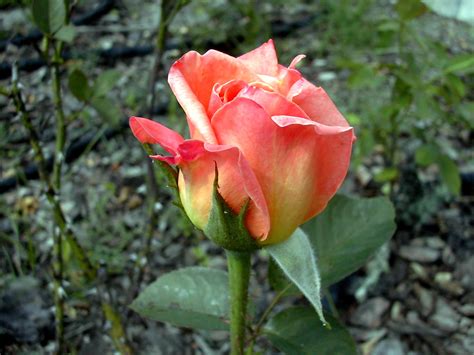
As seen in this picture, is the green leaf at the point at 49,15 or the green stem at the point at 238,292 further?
the green leaf at the point at 49,15

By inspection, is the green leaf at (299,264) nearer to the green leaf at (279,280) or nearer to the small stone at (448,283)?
the green leaf at (279,280)

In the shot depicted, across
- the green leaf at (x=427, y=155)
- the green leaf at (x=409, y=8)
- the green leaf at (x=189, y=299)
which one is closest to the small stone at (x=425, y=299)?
the green leaf at (x=427, y=155)

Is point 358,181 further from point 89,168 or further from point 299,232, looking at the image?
point 299,232

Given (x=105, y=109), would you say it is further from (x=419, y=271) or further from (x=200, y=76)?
(x=419, y=271)

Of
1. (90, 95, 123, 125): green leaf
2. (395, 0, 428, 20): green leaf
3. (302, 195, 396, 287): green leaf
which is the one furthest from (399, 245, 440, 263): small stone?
(90, 95, 123, 125): green leaf

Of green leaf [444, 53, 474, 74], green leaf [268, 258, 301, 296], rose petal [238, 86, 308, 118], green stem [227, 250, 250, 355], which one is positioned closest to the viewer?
rose petal [238, 86, 308, 118]

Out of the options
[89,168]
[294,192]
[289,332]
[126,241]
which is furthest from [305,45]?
[294,192]

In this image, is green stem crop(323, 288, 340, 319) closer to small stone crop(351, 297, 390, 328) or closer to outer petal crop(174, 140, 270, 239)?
small stone crop(351, 297, 390, 328)
